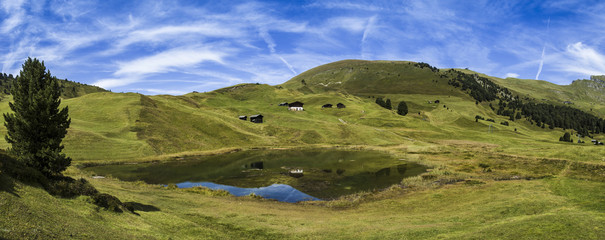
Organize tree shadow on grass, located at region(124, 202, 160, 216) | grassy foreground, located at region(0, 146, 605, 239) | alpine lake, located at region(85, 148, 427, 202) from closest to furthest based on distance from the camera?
grassy foreground, located at region(0, 146, 605, 239) < tree shadow on grass, located at region(124, 202, 160, 216) < alpine lake, located at region(85, 148, 427, 202)

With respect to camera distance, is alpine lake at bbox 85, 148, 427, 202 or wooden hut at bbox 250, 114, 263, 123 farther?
wooden hut at bbox 250, 114, 263, 123

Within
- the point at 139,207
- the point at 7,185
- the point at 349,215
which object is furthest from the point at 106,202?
the point at 349,215

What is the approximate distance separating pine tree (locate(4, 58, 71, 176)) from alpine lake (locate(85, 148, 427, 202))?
2579 cm

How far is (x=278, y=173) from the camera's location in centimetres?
6750

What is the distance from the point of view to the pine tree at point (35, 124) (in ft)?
95.7

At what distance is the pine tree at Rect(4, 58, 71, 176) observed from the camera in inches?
1148

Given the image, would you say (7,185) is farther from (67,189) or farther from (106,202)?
(106,202)

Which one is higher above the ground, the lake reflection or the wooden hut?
the wooden hut

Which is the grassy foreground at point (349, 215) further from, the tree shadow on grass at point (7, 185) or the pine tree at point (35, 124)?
the pine tree at point (35, 124)

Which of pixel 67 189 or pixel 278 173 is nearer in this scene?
pixel 67 189

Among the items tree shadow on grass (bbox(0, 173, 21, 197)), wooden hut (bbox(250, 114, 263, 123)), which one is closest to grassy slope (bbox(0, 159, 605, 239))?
tree shadow on grass (bbox(0, 173, 21, 197))

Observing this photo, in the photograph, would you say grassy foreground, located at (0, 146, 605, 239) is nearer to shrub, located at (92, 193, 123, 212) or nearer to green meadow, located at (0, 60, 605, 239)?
green meadow, located at (0, 60, 605, 239)

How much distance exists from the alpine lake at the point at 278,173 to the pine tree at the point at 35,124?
25.8 metres

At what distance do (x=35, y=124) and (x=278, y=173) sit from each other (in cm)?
4527
